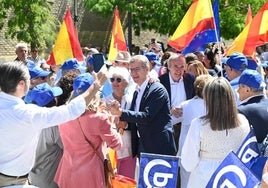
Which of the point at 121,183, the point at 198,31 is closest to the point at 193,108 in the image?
the point at 121,183

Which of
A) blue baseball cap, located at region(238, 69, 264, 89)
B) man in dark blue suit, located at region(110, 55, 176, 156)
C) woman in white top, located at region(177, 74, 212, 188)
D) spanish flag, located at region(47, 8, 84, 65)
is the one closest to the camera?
blue baseball cap, located at region(238, 69, 264, 89)

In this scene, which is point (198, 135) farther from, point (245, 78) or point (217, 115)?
point (245, 78)

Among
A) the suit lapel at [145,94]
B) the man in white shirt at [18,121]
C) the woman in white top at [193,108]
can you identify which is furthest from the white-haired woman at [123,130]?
the man in white shirt at [18,121]

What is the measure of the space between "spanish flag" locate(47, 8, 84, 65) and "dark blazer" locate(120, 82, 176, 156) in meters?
3.69

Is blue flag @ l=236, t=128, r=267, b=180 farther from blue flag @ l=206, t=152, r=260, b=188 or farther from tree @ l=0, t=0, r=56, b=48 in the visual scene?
tree @ l=0, t=0, r=56, b=48

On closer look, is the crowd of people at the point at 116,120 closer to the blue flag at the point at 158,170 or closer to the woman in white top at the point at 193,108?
the woman in white top at the point at 193,108

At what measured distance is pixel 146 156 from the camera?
17.3 feet

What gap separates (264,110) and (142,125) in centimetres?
153

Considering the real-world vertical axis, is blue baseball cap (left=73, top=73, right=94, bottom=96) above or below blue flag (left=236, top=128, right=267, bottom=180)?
above

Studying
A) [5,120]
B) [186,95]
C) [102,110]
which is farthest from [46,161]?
[186,95]

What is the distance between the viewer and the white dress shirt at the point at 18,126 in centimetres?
415

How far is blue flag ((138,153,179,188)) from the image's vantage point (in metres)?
5.24

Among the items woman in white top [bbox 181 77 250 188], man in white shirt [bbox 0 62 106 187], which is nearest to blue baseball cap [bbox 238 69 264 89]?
woman in white top [bbox 181 77 250 188]

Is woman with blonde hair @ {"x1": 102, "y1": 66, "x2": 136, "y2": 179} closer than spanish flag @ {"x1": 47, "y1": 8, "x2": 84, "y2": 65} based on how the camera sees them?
Yes
